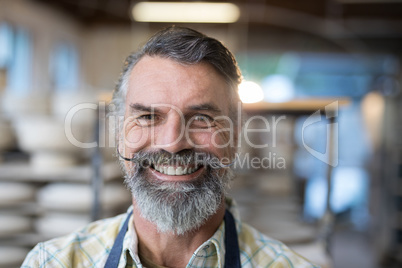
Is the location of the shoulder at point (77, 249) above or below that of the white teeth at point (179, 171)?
below

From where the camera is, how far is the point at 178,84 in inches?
41.0

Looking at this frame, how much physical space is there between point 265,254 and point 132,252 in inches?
13.4

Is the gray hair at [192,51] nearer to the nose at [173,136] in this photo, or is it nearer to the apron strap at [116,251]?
the nose at [173,136]

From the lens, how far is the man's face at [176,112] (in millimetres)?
1033

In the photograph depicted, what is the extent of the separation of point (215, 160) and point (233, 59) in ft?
0.91

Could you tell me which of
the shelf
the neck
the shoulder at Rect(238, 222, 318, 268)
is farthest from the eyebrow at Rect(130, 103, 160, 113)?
the shelf

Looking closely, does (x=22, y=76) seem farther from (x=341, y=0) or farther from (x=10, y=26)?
(x=341, y=0)

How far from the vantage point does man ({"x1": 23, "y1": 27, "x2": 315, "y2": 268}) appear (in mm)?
1039

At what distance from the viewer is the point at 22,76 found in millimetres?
6117

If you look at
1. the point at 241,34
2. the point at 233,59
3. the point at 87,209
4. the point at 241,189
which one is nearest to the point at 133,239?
the point at 233,59

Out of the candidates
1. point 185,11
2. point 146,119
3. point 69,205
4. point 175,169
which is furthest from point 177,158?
point 185,11

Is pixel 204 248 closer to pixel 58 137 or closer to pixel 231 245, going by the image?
pixel 231 245

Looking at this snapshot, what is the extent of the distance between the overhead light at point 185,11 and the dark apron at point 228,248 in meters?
3.27

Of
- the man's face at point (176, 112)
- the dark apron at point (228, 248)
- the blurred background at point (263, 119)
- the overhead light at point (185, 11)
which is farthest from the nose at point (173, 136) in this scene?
the overhead light at point (185, 11)
